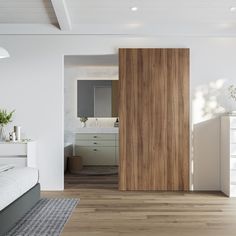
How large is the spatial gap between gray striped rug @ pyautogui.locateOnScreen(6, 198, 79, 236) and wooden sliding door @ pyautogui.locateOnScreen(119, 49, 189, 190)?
119cm

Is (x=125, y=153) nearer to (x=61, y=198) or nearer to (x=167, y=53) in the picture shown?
(x=61, y=198)

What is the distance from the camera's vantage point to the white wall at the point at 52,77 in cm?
553

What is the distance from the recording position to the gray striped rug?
11.2 feet

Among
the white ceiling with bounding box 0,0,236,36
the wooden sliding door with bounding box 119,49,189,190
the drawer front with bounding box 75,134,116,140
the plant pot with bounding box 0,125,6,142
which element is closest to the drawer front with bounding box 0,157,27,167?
the plant pot with bounding box 0,125,6,142

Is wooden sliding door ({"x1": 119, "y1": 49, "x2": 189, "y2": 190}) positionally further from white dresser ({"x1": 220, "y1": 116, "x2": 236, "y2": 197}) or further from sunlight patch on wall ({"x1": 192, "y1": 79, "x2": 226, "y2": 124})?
white dresser ({"x1": 220, "y1": 116, "x2": 236, "y2": 197})

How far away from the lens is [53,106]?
18.2 feet

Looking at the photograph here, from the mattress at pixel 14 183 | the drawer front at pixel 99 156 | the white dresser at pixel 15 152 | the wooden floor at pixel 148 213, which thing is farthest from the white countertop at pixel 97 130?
the mattress at pixel 14 183

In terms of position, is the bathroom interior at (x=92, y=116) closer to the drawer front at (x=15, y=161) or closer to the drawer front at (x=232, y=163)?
the drawer front at (x=15, y=161)

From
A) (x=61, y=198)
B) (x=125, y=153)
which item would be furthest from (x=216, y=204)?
(x=61, y=198)

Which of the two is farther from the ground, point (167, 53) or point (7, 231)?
point (167, 53)

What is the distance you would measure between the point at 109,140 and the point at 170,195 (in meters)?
3.23

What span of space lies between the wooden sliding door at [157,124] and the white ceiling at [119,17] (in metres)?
0.37

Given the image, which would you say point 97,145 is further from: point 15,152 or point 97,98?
point 15,152

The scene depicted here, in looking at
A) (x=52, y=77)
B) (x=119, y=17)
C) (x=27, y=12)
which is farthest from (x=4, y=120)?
(x=119, y=17)
